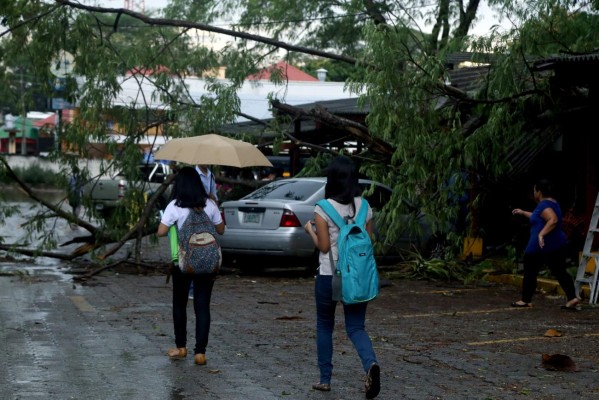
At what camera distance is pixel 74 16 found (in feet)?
56.4

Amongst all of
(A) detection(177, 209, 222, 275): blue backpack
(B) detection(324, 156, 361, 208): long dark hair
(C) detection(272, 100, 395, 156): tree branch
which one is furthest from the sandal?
(C) detection(272, 100, 395, 156): tree branch

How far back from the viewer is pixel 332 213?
7.64 m

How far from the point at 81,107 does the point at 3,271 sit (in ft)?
9.59

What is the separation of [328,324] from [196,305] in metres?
1.58

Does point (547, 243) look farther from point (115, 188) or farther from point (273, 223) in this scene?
point (115, 188)

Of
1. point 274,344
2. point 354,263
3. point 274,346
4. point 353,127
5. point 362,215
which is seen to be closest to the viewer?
point 354,263

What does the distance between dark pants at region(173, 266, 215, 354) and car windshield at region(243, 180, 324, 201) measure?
7.96 meters

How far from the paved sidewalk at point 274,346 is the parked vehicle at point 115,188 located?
294 centimetres

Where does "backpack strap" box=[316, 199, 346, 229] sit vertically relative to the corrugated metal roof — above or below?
below

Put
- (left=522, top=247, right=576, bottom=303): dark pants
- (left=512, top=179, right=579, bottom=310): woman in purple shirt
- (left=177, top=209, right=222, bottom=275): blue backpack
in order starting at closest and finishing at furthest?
(left=177, top=209, right=222, bottom=275): blue backpack, (left=512, top=179, right=579, bottom=310): woman in purple shirt, (left=522, top=247, right=576, bottom=303): dark pants

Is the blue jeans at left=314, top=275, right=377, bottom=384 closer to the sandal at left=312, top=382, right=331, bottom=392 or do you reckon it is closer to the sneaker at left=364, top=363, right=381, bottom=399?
the sandal at left=312, top=382, right=331, bottom=392

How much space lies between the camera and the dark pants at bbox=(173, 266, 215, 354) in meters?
8.87

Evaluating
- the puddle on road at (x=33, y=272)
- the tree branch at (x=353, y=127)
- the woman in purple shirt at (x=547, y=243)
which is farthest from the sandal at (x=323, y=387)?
the tree branch at (x=353, y=127)

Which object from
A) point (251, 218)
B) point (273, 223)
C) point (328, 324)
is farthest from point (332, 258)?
point (251, 218)
